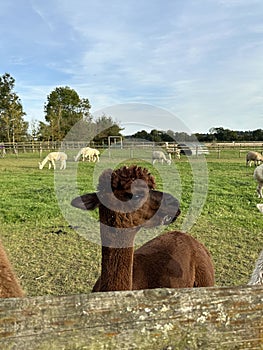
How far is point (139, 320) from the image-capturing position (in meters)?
0.89

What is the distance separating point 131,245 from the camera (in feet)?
8.05


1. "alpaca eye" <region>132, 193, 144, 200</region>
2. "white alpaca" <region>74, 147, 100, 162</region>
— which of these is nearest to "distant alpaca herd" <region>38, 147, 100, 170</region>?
"white alpaca" <region>74, 147, 100, 162</region>

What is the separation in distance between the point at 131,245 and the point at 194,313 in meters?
1.56

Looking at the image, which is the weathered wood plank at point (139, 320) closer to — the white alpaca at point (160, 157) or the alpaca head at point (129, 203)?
the alpaca head at point (129, 203)

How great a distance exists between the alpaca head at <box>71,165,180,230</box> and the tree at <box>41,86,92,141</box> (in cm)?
4060

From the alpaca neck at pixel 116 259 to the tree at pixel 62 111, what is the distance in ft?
133

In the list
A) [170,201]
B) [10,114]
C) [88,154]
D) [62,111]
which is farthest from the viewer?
[62,111]

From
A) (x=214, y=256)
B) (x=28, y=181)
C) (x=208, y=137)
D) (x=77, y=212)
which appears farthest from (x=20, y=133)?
(x=214, y=256)

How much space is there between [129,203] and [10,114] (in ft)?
130

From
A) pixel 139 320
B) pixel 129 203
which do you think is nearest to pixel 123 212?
pixel 129 203

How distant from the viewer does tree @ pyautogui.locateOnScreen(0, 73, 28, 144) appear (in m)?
38.8

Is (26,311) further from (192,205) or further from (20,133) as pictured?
(20,133)

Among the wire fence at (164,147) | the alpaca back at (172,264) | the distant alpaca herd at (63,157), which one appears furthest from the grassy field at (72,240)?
the wire fence at (164,147)

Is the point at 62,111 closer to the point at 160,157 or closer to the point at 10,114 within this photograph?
the point at 10,114
